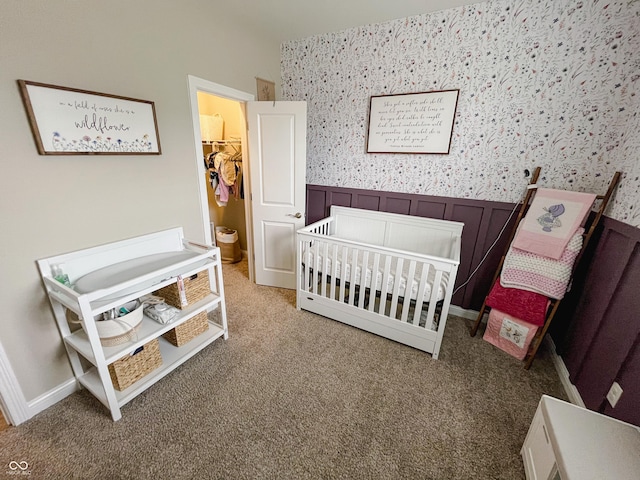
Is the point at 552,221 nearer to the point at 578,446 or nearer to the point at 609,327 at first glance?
the point at 609,327

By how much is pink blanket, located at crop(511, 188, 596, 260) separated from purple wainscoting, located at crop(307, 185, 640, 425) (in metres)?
0.16

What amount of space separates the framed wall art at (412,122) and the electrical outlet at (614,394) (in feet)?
5.77

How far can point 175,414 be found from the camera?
1452 millimetres

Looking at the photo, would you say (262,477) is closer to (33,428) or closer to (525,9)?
(33,428)

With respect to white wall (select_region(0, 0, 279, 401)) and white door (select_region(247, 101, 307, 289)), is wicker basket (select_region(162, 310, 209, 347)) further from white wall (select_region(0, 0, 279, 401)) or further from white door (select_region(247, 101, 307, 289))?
white door (select_region(247, 101, 307, 289))

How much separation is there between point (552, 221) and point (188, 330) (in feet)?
8.62

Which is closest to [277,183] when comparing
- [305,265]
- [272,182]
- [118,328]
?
[272,182]

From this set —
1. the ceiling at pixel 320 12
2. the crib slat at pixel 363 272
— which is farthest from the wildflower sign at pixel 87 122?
the crib slat at pixel 363 272

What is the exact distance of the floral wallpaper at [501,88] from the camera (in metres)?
1.62

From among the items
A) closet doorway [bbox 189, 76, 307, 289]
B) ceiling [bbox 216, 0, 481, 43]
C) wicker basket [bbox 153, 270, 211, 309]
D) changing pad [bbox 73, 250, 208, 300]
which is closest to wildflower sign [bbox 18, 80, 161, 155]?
closet doorway [bbox 189, 76, 307, 289]

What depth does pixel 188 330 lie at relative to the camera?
1.85 meters

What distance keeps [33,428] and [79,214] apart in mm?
1143

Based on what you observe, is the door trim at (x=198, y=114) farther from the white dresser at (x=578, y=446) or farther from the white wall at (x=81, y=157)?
the white dresser at (x=578, y=446)

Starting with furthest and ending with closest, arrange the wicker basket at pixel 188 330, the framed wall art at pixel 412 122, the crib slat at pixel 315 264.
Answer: the crib slat at pixel 315 264, the framed wall art at pixel 412 122, the wicker basket at pixel 188 330
